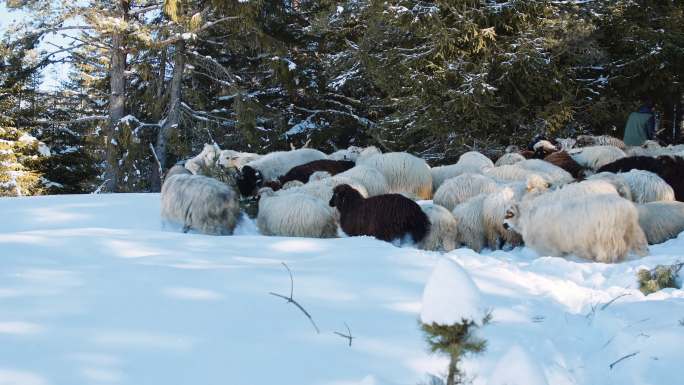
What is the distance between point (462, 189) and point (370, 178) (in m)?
1.45

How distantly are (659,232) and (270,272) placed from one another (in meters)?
5.62

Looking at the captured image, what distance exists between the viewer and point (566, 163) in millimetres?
10930

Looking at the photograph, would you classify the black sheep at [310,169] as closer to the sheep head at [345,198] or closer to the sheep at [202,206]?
the sheep at [202,206]

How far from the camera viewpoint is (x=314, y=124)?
74.9 feet

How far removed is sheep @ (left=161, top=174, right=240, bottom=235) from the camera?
7.93 metres

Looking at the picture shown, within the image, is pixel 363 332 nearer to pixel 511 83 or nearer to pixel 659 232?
pixel 659 232

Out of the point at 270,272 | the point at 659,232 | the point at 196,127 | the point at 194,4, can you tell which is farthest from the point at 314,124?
the point at 270,272

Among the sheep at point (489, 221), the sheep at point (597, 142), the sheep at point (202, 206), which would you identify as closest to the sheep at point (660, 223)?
the sheep at point (489, 221)

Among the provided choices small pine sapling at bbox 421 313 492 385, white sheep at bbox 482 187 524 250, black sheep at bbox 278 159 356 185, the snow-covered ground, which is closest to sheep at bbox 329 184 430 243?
white sheep at bbox 482 187 524 250

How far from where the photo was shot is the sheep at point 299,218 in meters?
7.80

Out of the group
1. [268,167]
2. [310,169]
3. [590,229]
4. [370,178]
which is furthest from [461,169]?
[590,229]

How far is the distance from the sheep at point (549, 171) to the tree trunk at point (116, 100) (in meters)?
13.5

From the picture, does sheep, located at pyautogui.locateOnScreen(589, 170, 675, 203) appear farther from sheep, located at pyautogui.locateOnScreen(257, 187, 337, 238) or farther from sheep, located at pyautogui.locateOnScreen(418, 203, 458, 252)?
sheep, located at pyautogui.locateOnScreen(257, 187, 337, 238)

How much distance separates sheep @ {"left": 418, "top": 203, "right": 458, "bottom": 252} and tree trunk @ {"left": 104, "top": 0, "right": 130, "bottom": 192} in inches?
559
